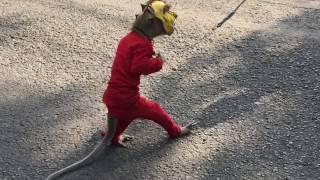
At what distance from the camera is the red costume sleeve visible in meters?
3.08

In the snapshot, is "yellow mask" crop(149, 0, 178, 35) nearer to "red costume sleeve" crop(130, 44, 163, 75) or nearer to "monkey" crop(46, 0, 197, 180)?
"monkey" crop(46, 0, 197, 180)

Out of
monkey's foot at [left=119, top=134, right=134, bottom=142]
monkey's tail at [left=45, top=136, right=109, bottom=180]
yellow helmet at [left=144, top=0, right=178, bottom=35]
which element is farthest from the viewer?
monkey's foot at [left=119, top=134, right=134, bottom=142]

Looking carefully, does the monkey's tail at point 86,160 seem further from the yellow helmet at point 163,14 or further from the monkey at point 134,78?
the yellow helmet at point 163,14

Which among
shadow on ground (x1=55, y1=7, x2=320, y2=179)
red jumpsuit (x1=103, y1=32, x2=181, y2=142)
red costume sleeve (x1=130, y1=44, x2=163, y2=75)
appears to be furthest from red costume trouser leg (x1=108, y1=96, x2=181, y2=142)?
red costume sleeve (x1=130, y1=44, x2=163, y2=75)

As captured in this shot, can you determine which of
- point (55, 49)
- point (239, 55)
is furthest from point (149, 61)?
point (55, 49)

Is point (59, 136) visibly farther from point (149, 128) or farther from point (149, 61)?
point (149, 61)

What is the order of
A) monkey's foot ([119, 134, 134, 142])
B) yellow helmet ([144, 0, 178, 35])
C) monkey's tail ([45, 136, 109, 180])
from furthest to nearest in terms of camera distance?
monkey's foot ([119, 134, 134, 142]) → monkey's tail ([45, 136, 109, 180]) → yellow helmet ([144, 0, 178, 35])

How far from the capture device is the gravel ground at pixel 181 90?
3.42m

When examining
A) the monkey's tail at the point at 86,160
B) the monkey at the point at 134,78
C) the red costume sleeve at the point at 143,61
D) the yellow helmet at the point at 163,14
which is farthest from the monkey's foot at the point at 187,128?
the yellow helmet at the point at 163,14

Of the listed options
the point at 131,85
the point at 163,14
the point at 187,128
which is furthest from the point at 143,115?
the point at 163,14

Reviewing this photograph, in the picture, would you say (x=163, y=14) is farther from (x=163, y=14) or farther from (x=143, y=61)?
(x=143, y=61)

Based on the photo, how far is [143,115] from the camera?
339cm

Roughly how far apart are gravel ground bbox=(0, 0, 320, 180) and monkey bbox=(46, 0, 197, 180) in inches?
3.5

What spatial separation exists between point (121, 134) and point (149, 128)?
9.0 inches
